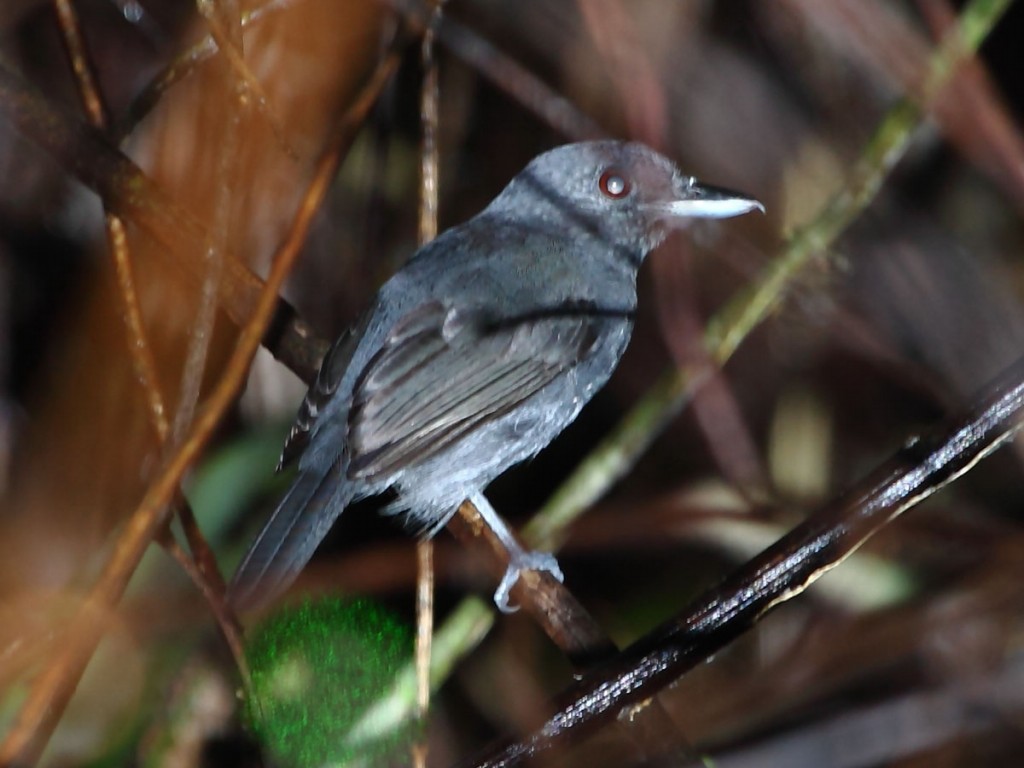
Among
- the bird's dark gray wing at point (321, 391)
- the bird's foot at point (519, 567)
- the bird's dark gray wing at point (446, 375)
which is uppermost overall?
the bird's dark gray wing at point (321, 391)

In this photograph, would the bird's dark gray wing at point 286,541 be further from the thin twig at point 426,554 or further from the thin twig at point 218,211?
the thin twig at point 218,211

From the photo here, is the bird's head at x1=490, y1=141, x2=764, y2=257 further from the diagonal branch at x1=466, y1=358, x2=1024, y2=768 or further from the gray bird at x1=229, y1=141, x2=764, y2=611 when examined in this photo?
the diagonal branch at x1=466, y1=358, x2=1024, y2=768

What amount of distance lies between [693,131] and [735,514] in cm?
320

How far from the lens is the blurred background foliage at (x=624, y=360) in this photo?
3.26m

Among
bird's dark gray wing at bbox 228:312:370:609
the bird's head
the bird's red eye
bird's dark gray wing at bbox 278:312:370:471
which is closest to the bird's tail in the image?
bird's dark gray wing at bbox 228:312:370:609

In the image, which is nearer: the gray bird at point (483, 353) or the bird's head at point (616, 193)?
the gray bird at point (483, 353)

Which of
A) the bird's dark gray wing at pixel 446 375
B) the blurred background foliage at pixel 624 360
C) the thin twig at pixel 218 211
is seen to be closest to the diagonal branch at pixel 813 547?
the blurred background foliage at pixel 624 360

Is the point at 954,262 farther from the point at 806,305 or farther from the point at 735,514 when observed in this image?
the point at 735,514

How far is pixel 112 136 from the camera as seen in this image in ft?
10.9

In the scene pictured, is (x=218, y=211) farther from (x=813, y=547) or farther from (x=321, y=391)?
(x=813, y=547)

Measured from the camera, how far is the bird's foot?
3316 millimetres

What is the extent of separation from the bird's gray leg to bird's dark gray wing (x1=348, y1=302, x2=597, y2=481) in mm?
362

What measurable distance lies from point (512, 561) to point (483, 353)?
65 centimetres

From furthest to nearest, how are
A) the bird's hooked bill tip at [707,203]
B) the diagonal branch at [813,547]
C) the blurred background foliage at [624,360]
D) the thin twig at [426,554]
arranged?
1. the bird's hooked bill tip at [707,203]
2. the blurred background foliage at [624,360]
3. the thin twig at [426,554]
4. the diagonal branch at [813,547]
